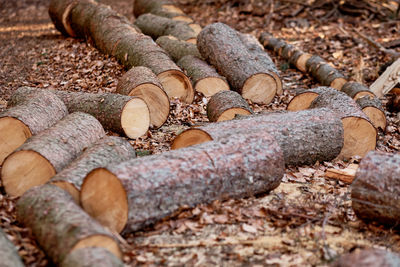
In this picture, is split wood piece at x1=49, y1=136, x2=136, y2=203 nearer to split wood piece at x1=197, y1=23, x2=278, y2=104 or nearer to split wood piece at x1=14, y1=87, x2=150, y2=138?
split wood piece at x1=14, y1=87, x2=150, y2=138

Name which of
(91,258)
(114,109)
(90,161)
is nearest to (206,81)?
(114,109)

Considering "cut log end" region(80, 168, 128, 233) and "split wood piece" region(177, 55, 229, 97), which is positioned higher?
"cut log end" region(80, 168, 128, 233)

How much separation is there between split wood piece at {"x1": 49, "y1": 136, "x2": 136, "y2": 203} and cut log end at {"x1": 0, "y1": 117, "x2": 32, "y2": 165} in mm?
922

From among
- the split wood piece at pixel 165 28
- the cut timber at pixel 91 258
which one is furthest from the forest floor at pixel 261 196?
the split wood piece at pixel 165 28

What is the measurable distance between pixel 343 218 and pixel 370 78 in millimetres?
5436

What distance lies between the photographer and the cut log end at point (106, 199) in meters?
3.97

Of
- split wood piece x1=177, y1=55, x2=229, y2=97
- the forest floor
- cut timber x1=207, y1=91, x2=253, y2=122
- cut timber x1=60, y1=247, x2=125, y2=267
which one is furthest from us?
split wood piece x1=177, y1=55, x2=229, y2=97

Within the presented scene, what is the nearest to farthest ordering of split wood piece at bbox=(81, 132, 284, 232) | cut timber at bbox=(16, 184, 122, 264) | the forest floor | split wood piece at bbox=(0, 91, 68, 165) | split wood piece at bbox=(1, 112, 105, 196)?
1. cut timber at bbox=(16, 184, 122, 264)
2. the forest floor
3. split wood piece at bbox=(81, 132, 284, 232)
4. split wood piece at bbox=(1, 112, 105, 196)
5. split wood piece at bbox=(0, 91, 68, 165)

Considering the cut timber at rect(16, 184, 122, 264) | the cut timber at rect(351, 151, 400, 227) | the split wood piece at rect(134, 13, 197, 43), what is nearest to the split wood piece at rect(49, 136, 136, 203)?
the cut timber at rect(16, 184, 122, 264)

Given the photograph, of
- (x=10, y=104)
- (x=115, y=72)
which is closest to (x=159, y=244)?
(x=10, y=104)

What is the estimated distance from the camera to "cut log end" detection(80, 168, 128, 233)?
397 centimetres

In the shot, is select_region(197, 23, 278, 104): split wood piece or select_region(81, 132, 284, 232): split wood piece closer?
select_region(81, 132, 284, 232): split wood piece

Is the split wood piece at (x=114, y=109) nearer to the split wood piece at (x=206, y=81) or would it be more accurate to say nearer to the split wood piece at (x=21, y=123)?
the split wood piece at (x=21, y=123)

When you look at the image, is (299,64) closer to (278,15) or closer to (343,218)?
(278,15)
